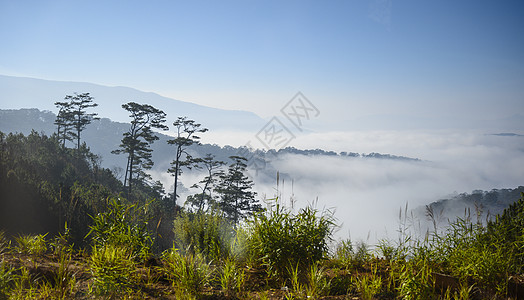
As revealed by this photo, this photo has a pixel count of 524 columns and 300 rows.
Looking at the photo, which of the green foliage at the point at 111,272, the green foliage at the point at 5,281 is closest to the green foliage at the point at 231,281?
the green foliage at the point at 111,272

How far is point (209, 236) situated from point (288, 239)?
53.1 inches

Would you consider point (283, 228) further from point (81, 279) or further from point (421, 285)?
point (81, 279)

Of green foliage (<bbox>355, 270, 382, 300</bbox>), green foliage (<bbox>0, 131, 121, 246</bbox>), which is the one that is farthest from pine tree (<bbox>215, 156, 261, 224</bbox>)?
green foliage (<bbox>355, 270, 382, 300</bbox>)

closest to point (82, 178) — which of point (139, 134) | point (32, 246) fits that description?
point (139, 134)

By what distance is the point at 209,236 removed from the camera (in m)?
4.70

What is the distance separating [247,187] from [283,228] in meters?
36.2

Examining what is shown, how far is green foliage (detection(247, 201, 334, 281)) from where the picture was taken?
4.00 meters

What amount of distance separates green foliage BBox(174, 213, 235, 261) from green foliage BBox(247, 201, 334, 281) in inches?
17.0

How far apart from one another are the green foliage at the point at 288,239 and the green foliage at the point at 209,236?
43 centimetres

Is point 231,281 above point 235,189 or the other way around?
above

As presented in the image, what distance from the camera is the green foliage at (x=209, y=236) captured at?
174 inches

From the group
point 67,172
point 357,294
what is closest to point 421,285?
point 357,294

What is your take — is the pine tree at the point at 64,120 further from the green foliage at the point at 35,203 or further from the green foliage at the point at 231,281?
the green foliage at the point at 231,281

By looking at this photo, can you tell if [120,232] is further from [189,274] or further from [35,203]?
[35,203]
